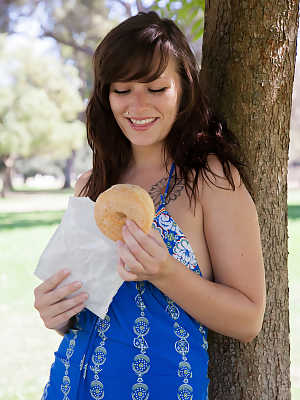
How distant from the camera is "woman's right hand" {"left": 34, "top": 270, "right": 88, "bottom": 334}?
162 centimetres

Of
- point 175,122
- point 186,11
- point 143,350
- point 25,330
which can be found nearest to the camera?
point 143,350

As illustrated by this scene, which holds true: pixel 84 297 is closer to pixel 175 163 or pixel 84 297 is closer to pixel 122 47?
pixel 175 163

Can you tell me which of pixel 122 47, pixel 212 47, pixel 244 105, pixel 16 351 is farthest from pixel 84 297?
pixel 16 351

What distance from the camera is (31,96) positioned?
30.0m

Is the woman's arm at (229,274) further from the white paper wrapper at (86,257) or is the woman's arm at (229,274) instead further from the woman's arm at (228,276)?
the white paper wrapper at (86,257)

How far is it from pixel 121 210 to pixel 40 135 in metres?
31.0

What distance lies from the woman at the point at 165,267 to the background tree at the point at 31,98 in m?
27.4

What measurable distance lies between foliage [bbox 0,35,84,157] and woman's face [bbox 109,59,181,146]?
2738 centimetres

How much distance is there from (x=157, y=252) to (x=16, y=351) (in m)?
4.30

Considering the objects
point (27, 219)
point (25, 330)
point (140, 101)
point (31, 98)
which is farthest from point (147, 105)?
point (31, 98)

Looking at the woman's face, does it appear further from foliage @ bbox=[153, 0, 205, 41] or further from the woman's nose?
foliage @ bbox=[153, 0, 205, 41]

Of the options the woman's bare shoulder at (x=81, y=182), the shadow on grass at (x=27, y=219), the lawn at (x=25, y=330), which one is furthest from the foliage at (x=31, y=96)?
the woman's bare shoulder at (x=81, y=182)

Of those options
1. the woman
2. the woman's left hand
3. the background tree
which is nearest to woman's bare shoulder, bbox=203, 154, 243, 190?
the woman

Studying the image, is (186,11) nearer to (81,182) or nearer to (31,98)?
(81,182)
